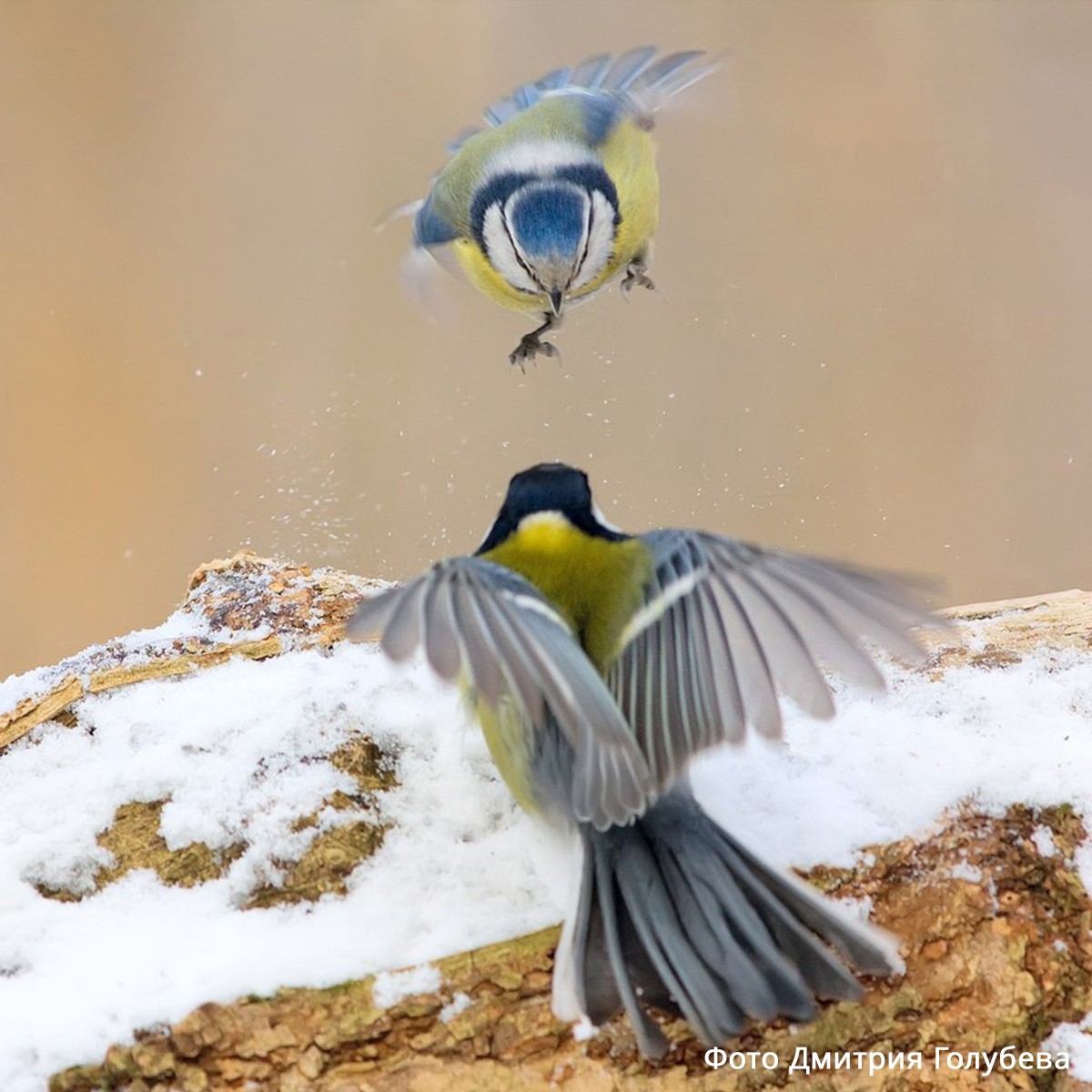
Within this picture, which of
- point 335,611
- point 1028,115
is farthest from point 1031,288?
point 335,611

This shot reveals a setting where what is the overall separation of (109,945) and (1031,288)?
2243 mm

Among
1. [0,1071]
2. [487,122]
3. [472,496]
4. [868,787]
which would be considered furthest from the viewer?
[472,496]

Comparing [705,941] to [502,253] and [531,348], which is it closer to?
[502,253]

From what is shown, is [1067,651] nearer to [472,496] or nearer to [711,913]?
[711,913]

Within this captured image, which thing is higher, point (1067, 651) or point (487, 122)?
point (487, 122)

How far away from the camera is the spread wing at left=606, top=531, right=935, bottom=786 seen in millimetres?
778

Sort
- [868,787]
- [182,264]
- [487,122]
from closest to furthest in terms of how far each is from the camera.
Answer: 1. [868,787]
2. [487,122]
3. [182,264]

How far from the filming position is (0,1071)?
29.4 inches

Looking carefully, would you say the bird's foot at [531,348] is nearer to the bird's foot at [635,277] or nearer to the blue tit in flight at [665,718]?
the bird's foot at [635,277]

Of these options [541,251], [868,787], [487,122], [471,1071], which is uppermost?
[487,122]

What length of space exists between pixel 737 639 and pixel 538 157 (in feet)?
3.27

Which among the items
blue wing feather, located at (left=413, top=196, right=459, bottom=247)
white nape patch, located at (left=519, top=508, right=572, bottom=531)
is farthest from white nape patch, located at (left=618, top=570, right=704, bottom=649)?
blue wing feather, located at (left=413, top=196, right=459, bottom=247)

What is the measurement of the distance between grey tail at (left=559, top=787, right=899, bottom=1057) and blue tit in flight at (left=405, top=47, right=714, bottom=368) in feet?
2.97

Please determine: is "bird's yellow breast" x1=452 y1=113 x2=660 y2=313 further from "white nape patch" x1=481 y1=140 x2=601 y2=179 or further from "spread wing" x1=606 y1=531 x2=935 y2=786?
"spread wing" x1=606 y1=531 x2=935 y2=786
